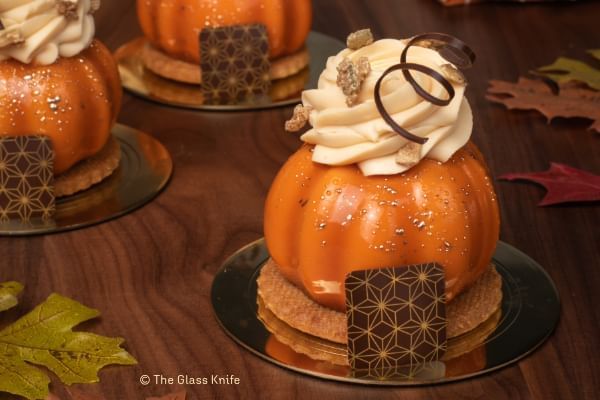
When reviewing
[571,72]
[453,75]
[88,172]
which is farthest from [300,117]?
[571,72]

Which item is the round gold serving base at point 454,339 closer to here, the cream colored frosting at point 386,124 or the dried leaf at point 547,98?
the cream colored frosting at point 386,124

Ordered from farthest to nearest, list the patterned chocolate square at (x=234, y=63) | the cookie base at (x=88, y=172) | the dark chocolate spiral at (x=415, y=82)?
the patterned chocolate square at (x=234, y=63), the cookie base at (x=88, y=172), the dark chocolate spiral at (x=415, y=82)

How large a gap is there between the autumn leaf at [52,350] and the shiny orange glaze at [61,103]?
39 cm

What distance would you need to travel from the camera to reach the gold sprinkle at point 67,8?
2031 mm

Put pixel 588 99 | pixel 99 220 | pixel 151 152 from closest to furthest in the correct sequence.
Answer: pixel 99 220 < pixel 151 152 < pixel 588 99

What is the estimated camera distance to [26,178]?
201 centimetres

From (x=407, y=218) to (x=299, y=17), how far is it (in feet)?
3.50

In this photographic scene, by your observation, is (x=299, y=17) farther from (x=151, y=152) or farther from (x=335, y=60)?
(x=335, y=60)

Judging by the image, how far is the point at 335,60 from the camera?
169 centimetres

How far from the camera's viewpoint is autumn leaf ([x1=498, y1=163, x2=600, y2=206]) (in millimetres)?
2127

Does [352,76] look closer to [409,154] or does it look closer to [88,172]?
[409,154]

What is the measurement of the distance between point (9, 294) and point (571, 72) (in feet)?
4.60

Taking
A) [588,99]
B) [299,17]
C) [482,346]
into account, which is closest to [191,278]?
[482,346]

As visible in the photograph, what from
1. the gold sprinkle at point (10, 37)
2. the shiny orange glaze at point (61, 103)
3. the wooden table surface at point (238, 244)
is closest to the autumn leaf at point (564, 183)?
the wooden table surface at point (238, 244)
